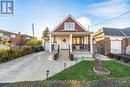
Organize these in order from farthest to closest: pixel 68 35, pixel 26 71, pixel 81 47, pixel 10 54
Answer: pixel 81 47 → pixel 68 35 → pixel 10 54 → pixel 26 71

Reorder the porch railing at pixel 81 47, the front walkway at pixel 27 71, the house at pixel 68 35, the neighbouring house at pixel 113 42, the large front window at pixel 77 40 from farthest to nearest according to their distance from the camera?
the large front window at pixel 77 40, the neighbouring house at pixel 113 42, the house at pixel 68 35, the porch railing at pixel 81 47, the front walkway at pixel 27 71

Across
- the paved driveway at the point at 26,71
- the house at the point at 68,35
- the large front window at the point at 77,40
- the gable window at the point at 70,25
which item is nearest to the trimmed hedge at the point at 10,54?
the paved driveway at the point at 26,71

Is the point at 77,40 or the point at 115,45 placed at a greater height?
the point at 77,40

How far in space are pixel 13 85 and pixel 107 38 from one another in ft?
90.6

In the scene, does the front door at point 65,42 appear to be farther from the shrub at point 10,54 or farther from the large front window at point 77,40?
the shrub at point 10,54

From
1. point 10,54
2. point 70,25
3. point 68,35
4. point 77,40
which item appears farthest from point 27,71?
point 77,40

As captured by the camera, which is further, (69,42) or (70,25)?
(70,25)

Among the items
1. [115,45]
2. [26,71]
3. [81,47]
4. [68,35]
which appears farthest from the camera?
[115,45]

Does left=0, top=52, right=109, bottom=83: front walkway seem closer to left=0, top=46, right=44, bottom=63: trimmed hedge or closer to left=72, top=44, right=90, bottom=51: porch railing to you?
left=0, top=46, right=44, bottom=63: trimmed hedge

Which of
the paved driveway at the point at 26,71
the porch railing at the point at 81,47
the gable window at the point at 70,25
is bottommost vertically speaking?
the paved driveway at the point at 26,71

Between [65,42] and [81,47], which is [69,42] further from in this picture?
[81,47]

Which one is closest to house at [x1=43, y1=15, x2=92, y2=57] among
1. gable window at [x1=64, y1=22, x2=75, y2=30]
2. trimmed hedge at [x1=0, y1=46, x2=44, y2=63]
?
gable window at [x1=64, y1=22, x2=75, y2=30]

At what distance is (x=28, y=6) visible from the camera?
24172 millimetres

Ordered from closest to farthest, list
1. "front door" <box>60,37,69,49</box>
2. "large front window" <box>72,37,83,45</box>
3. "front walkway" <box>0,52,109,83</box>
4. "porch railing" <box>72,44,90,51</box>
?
1. "front walkway" <box>0,52,109,83</box>
2. "porch railing" <box>72,44,90,51</box>
3. "front door" <box>60,37,69,49</box>
4. "large front window" <box>72,37,83,45</box>
